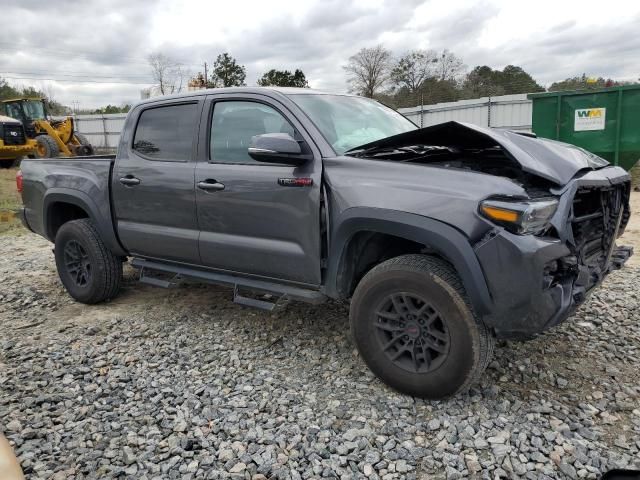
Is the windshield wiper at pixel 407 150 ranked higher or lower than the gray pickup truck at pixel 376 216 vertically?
higher

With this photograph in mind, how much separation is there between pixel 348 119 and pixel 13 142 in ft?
62.3

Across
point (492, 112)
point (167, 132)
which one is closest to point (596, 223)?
point (167, 132)

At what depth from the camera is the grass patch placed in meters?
10.1

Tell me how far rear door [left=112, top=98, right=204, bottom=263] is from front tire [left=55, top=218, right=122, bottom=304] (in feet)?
1.22

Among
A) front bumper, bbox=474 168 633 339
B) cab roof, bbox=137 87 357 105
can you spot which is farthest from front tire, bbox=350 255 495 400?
cab roof, bbox=137 87 357 105

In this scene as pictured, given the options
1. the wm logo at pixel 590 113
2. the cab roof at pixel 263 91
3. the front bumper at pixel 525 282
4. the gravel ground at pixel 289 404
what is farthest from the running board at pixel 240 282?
the wm logo at pixel 590 113

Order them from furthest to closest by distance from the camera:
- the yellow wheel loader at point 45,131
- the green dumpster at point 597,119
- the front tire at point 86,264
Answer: the yellow wheel loader at point 45,131 < the green dumpster at point 597,119 < the front tire at point 86,264

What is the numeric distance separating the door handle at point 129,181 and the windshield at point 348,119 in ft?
5.16

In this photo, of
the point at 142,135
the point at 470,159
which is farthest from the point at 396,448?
the point at 142,135

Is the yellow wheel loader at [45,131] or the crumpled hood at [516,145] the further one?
the yellow wheel loader at [45,131]

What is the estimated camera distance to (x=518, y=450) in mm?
2627

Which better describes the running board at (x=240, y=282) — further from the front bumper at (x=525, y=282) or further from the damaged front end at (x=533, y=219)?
the front bumper at (x=525, y=282)

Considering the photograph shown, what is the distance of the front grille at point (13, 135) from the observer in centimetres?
1866

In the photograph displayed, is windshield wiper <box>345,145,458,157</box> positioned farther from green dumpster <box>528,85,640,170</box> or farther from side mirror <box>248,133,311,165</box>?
green dumpster <box>528,85,640,170</box>
